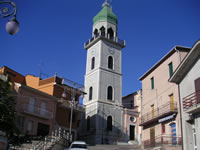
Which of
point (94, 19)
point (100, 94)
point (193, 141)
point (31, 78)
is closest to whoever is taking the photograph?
point (193, 141)

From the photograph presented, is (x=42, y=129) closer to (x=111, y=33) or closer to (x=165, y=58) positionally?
(x=165, y=58)

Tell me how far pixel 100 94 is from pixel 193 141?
24.9 meters

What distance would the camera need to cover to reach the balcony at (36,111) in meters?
31.3

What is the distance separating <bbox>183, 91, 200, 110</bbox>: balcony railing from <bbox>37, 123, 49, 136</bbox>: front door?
55.7 feet

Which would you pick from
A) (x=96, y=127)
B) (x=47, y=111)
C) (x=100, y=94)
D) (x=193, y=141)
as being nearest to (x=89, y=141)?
(x=96, y=127)

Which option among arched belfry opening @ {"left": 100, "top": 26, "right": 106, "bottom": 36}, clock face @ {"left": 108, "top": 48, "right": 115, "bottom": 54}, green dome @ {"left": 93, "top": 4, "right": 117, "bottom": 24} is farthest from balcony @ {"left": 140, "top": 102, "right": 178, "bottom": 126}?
green dome @ {"left": 93, "top": 4, "right": 117, "bottom": 24}

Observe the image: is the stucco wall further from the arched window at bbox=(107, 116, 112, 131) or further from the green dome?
the green dome

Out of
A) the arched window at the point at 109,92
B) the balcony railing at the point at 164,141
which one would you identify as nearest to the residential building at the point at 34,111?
the balcony railing at the point at 164,141

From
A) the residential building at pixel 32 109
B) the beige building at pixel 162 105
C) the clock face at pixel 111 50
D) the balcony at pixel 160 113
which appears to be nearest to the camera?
the beige building at pixel 162 105

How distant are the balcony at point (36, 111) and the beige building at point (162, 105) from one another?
10.9 metres

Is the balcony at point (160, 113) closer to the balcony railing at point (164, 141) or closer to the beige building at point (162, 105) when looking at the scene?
the beige building at point (162, 105)

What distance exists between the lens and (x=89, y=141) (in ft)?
141

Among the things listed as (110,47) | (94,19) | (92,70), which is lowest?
(92,70)

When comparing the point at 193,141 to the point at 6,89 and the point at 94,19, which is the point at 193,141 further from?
the point at 94,19
